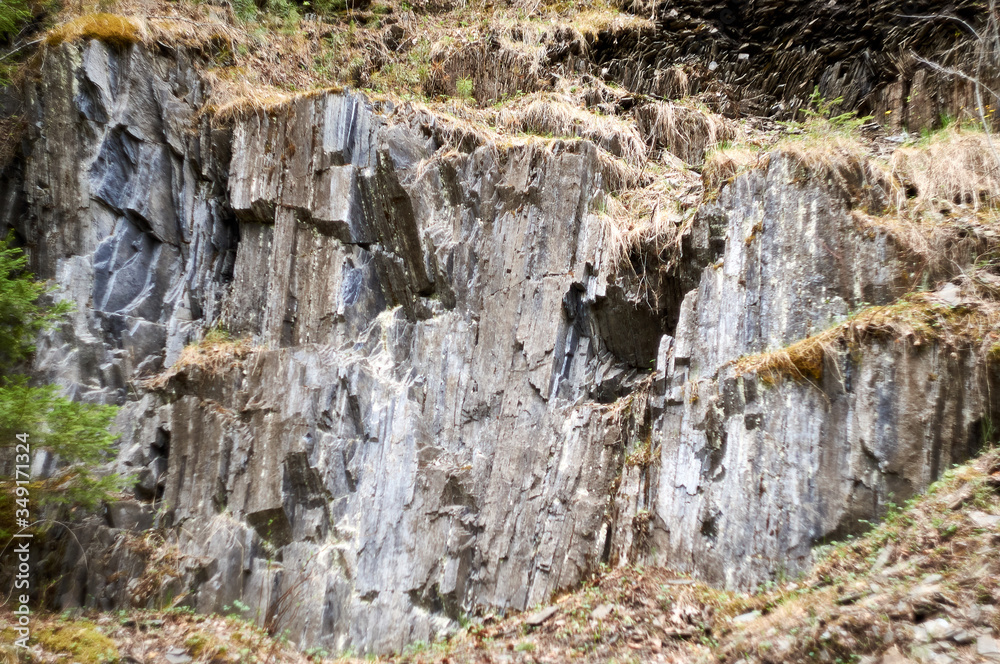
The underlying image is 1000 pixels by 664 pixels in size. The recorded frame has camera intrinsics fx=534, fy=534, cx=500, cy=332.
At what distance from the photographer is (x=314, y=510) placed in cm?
709

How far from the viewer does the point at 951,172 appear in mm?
5312

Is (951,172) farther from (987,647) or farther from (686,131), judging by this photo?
(987,647)

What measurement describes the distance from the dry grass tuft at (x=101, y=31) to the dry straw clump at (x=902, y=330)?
10832 mm

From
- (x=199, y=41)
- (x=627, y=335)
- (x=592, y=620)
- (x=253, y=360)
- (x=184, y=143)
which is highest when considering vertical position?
(x=199, y=41)

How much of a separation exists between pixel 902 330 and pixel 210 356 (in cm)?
862

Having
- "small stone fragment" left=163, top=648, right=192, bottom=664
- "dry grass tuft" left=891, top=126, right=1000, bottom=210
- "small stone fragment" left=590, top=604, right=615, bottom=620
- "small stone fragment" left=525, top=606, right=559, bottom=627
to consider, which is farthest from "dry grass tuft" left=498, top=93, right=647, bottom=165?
"small stone fragment" left=163, top=648, right=192, bottom=664

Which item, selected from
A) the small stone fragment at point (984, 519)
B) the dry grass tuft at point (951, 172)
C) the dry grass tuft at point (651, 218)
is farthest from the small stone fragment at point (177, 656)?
the dry grass tuft at point (951, 172)

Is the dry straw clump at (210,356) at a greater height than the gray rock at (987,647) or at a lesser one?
greater

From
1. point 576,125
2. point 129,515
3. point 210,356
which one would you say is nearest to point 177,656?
point 129,515

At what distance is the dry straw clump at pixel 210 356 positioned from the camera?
26.2 feet

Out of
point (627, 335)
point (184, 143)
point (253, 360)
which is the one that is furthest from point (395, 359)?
point (184, 143)

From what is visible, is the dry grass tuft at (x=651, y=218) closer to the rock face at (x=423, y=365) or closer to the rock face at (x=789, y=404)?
the rock face at (x=423, y=365)

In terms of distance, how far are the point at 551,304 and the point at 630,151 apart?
2836mm

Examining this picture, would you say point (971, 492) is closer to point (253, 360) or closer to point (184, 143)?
point (253, 360)
